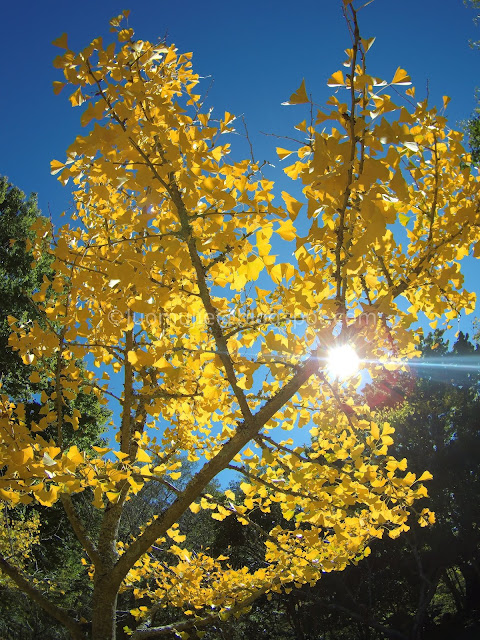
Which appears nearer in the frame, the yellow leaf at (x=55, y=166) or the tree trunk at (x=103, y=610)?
the yellow leaf at (x=55, y=166)

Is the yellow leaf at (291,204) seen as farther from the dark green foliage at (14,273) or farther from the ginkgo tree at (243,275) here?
the dark green foliage at (14,273)

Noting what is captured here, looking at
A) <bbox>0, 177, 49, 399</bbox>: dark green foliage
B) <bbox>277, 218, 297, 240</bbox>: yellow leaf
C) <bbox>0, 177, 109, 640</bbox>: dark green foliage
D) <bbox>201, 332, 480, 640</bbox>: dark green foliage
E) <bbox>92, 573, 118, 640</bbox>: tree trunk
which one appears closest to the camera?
<bbox>277, 218, 297, 240</bbox>: yellow leaf

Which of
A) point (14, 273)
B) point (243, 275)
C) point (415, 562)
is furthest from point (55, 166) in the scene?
point (415, 562)

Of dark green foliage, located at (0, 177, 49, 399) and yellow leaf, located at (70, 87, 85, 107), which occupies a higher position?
dark green foliage, located at (0, 177, 49, 399)

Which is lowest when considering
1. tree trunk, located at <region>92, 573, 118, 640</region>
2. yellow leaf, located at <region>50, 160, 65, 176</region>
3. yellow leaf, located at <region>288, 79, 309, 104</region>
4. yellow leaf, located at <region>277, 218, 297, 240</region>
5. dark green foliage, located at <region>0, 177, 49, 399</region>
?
tree trunk, located at <region>92, 573, 118, 640</region>

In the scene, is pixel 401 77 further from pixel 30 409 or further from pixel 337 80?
pixel 30 409

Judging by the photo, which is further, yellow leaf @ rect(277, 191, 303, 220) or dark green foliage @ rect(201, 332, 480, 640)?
dark green foliage @ rect(201, 332, 480, 640)

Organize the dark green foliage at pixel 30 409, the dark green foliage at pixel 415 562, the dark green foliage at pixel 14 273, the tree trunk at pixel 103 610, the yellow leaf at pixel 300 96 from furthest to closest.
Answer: the dark green foliage at pixel 415 562, the dark green foliage at pixel 14 273, the dark green foliage at pixel 30 409, the tree trunk at pixel 103 610, the yellow leaf at pixel 300 96

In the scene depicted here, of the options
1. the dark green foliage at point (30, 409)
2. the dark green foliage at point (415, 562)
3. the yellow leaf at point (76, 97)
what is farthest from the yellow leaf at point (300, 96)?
the dark green foliage at point (415, 562)

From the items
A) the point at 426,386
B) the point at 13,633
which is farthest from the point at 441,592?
the point at 13,633

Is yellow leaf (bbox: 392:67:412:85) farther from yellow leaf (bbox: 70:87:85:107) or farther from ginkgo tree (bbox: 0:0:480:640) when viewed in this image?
yellow leaf (bbox: 70:87:85:107)

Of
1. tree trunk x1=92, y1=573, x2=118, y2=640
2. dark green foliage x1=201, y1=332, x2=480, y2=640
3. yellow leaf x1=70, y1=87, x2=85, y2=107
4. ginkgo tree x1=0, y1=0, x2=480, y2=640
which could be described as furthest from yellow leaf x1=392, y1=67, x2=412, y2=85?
dark green foliage x1=201, y1=332, x2=480, y2=640

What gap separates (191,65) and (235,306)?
112cm

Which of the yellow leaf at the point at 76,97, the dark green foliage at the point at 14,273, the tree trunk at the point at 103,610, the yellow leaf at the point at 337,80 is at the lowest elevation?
the tree trunk at the point at 103,610
